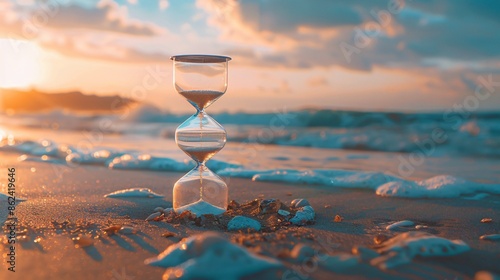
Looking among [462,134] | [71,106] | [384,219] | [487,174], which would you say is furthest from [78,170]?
[71,106]

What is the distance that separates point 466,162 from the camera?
7.80 m

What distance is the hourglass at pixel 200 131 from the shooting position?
3.47m

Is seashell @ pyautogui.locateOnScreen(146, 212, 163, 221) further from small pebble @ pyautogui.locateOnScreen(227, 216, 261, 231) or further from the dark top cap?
the dark top cap

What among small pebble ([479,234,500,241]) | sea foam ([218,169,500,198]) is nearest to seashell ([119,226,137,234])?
small pebble ([479,234,500,241])

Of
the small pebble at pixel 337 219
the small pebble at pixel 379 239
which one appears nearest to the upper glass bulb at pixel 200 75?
the small pebble at pixel 337 219

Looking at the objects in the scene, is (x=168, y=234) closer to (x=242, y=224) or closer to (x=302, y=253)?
(x=242, y=224)

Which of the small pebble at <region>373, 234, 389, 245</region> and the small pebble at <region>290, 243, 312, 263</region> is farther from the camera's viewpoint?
the small pebble at <region>373, 234, 389, 245</region>

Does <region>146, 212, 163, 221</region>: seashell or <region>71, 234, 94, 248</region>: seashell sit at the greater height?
<region>71, 234, 94, 248</region>: seashell

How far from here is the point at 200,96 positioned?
3514 mm

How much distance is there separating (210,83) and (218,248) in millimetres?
1453

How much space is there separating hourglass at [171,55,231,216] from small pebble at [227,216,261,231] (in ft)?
1.21

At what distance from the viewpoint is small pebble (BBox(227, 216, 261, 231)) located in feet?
11.0

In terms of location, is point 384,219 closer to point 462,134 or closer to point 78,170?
point 78,170

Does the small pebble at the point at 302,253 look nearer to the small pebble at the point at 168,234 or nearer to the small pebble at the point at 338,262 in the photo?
the small pebble at the point at 338,262
